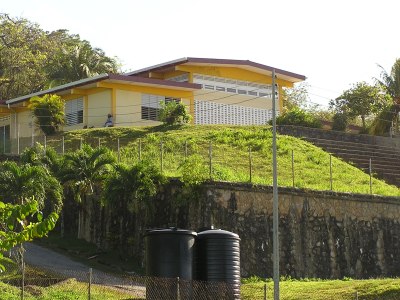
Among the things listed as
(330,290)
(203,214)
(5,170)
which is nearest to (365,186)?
(203,214)

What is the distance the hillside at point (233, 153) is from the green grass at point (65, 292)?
287 inches

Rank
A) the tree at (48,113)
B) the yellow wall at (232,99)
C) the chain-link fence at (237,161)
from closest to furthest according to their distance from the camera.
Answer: the chain-link fence at (237,161), the tree at (48,113), the yellow wall at (232,99)

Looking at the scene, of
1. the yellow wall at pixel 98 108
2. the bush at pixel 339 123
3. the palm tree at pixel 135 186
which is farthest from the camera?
the bush at pixel 339 123

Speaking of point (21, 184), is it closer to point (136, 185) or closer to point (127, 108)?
point (136, 185)

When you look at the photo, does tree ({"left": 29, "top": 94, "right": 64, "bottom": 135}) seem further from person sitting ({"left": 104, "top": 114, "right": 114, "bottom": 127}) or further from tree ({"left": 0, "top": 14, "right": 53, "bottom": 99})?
tree ({"left": 0, "top": 14, "right": 53, "bottom": 99})

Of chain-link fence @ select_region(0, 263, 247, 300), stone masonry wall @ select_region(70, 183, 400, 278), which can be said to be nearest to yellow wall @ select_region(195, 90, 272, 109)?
stone masonry wall @ select_region(70, 183, 400, 278)

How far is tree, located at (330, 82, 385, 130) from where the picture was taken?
5911cm

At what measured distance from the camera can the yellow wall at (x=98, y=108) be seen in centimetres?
5225

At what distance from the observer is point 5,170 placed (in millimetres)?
33781

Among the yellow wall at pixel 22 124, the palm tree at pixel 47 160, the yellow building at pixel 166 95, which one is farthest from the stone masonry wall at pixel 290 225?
the yellow wall at pixel 22 124

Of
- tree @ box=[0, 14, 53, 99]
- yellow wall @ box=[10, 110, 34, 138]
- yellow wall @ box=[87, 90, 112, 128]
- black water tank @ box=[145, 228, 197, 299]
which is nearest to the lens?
black water tank @ box=[145, 228, 197, 299]

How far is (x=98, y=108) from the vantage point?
52.9 meters

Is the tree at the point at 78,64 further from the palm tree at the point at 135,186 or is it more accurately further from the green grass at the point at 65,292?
the green grass at the point at 65,292

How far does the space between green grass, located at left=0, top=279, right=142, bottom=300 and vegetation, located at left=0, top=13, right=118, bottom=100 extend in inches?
1373
